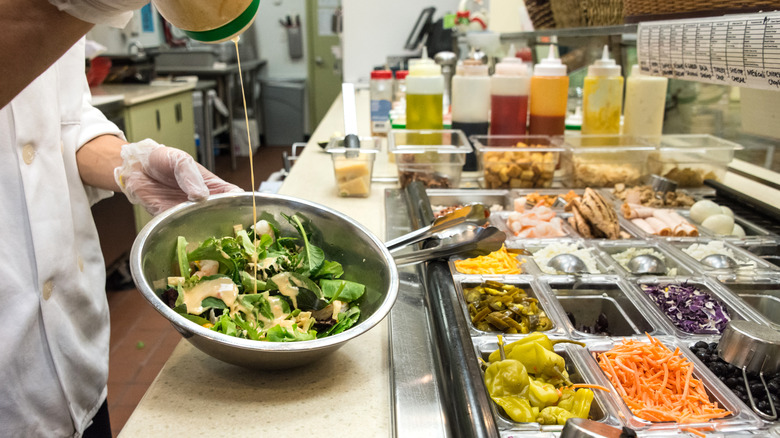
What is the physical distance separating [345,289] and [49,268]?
60 cm

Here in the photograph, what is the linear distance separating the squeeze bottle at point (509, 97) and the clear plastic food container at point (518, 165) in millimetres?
246

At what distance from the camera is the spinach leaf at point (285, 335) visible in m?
0.87

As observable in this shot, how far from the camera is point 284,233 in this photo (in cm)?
117

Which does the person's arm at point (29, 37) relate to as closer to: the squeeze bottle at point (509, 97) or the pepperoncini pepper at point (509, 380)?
the pepperoncini pepper at point (509, 380)

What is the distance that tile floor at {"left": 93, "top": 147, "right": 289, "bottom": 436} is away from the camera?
8.81 feet

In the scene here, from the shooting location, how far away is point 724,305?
119cm

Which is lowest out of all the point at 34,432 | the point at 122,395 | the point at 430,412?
the point at 122,395

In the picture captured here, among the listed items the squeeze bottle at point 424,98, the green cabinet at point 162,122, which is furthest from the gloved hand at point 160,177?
the green cabinet at point 162,122

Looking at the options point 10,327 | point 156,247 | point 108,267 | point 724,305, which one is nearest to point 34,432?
point 10,327

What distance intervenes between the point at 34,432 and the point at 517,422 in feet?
3.04

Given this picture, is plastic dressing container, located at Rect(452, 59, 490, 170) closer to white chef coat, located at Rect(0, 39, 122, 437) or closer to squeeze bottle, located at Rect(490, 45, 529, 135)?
squeeze bottle, located at Rect(490, 45, 529, 135)

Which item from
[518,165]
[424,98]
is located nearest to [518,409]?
[518,165]

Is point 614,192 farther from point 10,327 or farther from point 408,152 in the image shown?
point 10,327

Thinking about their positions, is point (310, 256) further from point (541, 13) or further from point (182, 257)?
point (541, 13)
